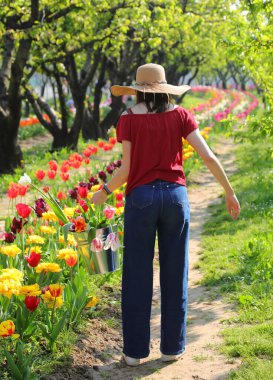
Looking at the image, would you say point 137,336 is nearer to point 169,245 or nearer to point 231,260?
point 169,245

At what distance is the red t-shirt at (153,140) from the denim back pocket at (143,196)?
0.04m

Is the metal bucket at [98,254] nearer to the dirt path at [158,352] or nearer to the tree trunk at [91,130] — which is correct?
the dirt path at [158,352]

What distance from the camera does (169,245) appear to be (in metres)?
3.82

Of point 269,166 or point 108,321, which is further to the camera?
point 269,166

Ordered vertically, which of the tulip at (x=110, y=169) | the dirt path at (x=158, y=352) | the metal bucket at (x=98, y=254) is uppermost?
the tulip at (x=110, y=169)

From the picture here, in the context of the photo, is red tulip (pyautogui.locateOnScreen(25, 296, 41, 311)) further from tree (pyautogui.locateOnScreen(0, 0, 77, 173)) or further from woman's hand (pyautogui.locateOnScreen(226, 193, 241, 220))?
tree (pyautogui.locateOnScreen(0, 0, 77, 173))

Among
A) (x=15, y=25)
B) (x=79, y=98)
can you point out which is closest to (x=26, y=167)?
(x=15, y=25)

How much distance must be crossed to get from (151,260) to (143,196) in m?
0.45

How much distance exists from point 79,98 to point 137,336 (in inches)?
475

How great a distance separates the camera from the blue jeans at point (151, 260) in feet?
12.2

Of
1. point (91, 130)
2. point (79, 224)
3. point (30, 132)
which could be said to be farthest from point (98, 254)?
point (30, 132)

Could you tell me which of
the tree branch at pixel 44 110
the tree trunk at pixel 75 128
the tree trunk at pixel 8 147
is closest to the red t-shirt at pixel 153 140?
the tree trunk at pixel 8 147

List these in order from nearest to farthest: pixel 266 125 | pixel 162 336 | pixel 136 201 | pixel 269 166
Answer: pixel 136 201
pixel 162 336
pixel 266 125
pixel 269 166

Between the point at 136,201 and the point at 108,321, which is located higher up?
the point at 136,201
